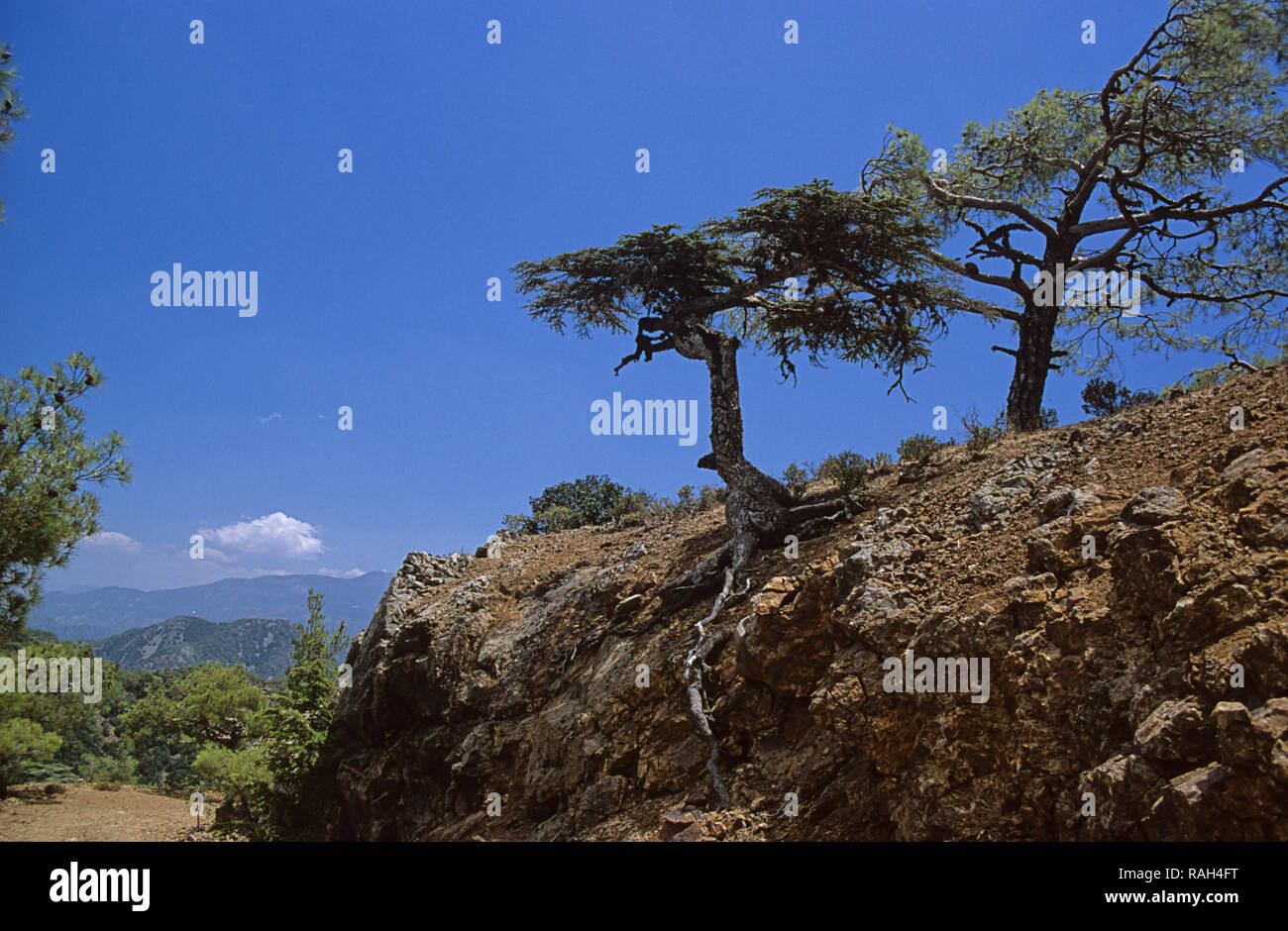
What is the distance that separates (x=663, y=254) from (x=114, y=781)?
35011 mm

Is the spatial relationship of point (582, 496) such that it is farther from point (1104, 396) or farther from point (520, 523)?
point (1104, 396)

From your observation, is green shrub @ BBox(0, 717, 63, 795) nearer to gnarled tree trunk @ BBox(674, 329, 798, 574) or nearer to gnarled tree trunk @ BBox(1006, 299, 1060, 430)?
gnarled tree trunk @ BBox(674, 329, 798, 574)

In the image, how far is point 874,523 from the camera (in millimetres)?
A: 11016

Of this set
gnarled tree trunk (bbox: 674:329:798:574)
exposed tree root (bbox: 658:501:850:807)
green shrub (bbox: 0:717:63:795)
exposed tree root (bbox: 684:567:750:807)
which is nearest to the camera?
exposed tree root (bbox: 684:567:750:807)

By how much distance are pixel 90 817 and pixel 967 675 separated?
90.3ft

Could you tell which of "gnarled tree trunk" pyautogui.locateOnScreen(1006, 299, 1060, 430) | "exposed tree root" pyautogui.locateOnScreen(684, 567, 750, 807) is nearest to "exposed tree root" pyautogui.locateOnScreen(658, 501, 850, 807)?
"exposed tree root" pyautogui.locateOnScreen(684, 567, 750, 807)

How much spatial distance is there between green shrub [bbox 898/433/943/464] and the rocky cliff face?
0.94 metres

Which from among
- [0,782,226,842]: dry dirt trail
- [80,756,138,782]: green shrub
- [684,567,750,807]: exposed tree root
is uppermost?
[684,567,750,807]: exposed tree root

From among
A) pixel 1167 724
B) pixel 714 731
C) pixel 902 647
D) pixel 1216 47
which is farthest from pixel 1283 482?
pixel 1216 47

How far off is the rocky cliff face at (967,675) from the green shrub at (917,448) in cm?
94

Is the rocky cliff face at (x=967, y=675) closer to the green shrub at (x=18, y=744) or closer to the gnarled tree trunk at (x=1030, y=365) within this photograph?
the gnarled tree trunk at (x=1030, y=365)

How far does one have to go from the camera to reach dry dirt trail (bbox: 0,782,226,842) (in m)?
20.6

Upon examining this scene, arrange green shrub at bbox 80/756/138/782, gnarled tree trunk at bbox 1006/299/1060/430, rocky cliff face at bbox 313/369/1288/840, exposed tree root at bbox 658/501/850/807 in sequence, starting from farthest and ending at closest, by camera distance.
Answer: green shrub at bbox 80/756/138/782 < gnarled tree trunk at bbox 1006/299/1060/430 < exposed tree root at bbox 658/501/850/807 < rocky cliff face at bbox 313/369/1288/840
